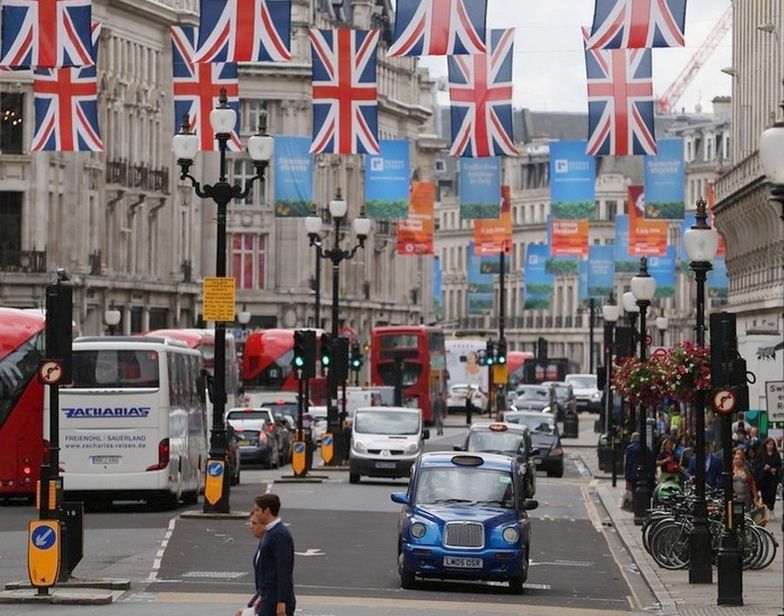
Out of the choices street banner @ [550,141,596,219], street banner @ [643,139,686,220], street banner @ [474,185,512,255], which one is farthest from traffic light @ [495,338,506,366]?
street banner @ [643,139,686,220]

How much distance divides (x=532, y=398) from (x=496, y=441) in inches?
2045

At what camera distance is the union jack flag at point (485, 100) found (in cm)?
4347

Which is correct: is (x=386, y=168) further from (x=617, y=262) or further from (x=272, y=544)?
(x=272, y=544)

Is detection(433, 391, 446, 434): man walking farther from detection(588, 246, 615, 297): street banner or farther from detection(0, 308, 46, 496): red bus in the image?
detection(0, 308, 46, 496): red bus

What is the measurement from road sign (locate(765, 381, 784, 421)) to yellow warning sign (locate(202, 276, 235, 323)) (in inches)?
335

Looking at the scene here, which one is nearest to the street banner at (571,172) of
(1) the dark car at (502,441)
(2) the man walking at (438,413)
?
(1) the dark car at (502,441)

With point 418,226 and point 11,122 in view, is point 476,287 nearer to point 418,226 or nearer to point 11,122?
point 418,226

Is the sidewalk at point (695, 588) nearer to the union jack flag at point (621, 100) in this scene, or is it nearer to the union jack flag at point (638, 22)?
the union jack flag at point (621, 100)

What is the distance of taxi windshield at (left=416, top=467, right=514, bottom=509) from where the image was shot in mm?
28984

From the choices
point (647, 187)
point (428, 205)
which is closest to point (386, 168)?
point (647, 187)

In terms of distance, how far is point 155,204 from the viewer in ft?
310

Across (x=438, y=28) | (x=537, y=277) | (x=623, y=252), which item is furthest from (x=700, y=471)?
(x=537, y=277)

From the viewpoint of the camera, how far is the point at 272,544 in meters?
17.4

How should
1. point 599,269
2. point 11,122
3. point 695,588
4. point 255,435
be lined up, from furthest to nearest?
point 599,269 → point 11,122 → point 255,435 → point 695,588
